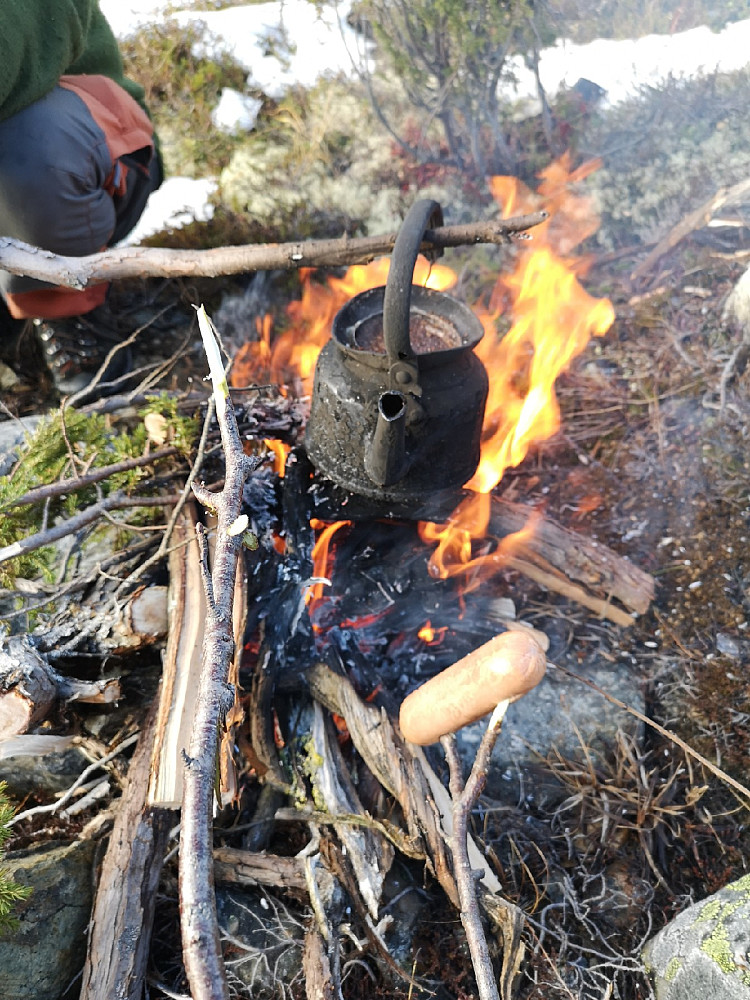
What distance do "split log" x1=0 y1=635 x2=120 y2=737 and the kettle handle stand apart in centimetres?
137

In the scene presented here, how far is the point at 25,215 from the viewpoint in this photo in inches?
116

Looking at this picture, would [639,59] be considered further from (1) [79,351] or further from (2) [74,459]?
(2) [74,459]

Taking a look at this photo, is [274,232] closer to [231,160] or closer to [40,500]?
[231,160]

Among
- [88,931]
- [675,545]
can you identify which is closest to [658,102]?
[675,545]

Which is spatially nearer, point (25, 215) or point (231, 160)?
point (25, 215)

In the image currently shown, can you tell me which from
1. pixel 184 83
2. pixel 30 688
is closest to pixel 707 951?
pixel 30 688

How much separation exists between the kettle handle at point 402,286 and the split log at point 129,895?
1426mm

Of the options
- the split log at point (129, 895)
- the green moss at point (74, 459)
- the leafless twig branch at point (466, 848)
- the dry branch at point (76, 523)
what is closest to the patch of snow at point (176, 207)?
the green moss at point (74, 459)

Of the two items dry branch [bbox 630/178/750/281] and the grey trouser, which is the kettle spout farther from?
dry branch [bbox 630/178/750/281]

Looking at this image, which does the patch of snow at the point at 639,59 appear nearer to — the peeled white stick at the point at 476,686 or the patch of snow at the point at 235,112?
the patch of snow at the point at 235,112

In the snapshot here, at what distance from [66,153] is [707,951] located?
366 centimetres

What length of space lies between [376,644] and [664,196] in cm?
381

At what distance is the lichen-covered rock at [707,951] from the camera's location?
5.04 ft

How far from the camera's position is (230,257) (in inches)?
95.9
